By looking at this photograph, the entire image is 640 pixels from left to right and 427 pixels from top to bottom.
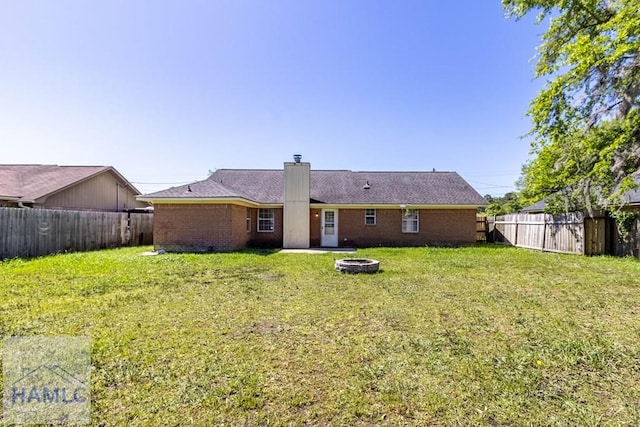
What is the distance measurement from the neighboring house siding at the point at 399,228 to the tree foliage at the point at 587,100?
4348 mm

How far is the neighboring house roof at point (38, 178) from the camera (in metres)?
16.6

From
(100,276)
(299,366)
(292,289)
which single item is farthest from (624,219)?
(100,276)

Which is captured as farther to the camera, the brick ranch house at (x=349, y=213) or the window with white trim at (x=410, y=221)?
the window with white trim at (x=410, y=221)

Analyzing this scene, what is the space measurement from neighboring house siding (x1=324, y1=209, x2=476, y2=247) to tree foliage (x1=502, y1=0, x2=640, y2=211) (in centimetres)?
435

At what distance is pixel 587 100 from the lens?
38.5 feet

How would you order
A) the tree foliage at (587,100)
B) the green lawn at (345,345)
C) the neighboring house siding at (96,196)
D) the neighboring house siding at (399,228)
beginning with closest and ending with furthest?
the green lawn at (345,345) → the tree foliage at (587,100) → the neighboring house siding at (399,228) → the neighboring house siding at (96,196)

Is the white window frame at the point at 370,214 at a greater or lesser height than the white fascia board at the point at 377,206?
lesser

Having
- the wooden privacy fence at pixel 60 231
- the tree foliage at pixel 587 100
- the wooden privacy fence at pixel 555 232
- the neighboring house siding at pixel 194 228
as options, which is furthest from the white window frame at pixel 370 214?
the wooden privacy fence at pixel 60 231

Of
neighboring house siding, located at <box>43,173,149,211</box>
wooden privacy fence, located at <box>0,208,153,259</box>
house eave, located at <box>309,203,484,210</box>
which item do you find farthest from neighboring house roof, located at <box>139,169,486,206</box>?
neighboring house siding, located at <box>43,173,149,211</box>

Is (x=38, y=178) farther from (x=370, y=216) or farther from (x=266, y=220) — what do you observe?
(x=370, y=216)

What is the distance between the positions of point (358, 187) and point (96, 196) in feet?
56.3

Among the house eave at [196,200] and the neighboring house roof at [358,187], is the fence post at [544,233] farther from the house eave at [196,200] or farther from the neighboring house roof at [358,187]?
the house eave at [196,200]

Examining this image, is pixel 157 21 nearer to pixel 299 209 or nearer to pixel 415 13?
pixel 415 13

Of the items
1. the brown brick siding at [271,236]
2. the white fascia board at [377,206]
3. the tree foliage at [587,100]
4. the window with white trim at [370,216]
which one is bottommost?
the brown brick siding at [271,236]
